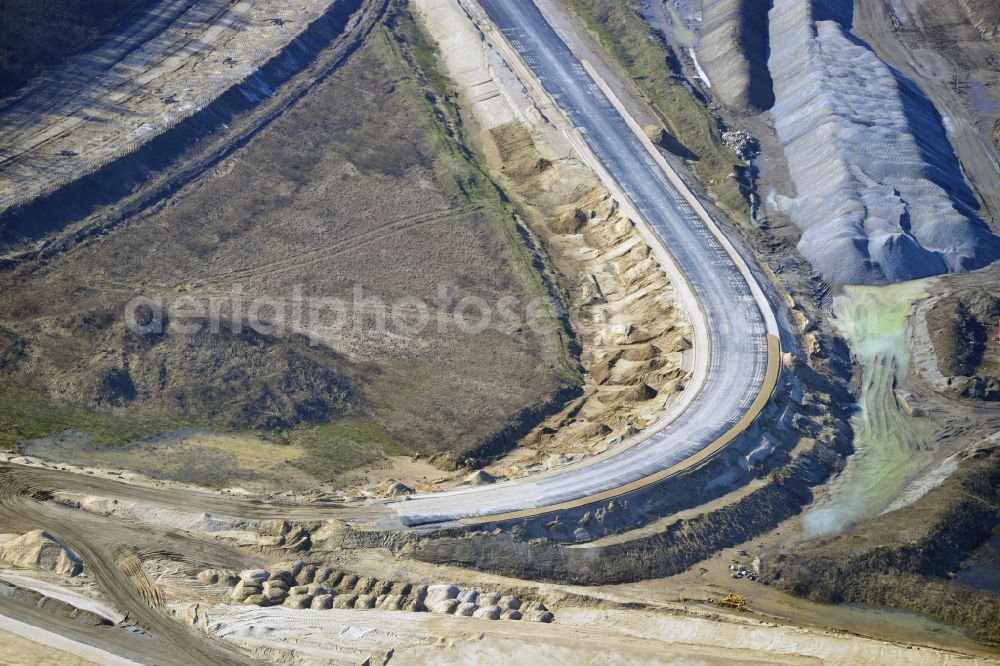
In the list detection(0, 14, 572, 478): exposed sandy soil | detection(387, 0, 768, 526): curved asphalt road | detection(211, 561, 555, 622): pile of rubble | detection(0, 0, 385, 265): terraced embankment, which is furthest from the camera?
detection(0, 0, 385, 265): terraced embankment

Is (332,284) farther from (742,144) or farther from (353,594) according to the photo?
(742,144)

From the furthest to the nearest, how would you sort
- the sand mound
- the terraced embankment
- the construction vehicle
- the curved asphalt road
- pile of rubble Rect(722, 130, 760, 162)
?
pile of rubble Rect(722, 130, 760, 162) → the terraced embankment → the curved asphalt road → the construction vehicle → the sand mound

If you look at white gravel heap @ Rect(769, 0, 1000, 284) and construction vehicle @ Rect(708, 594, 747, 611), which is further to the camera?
white gravel heap @ Rect(769, 0, 1000, 284)

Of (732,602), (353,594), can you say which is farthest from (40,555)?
(732,602)

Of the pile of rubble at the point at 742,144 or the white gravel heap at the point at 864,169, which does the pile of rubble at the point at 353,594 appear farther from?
the pile of rubble at the point at 742,144

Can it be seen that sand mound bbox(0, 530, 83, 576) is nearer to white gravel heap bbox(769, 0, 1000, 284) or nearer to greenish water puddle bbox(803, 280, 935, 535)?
greenish water puddle bbox(803, 280, 935, 535)

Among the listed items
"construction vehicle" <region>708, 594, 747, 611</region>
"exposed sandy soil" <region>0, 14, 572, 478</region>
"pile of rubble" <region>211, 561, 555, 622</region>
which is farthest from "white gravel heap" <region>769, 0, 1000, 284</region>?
"pile of rubble" <region>211, 561, 555, 622</region>
